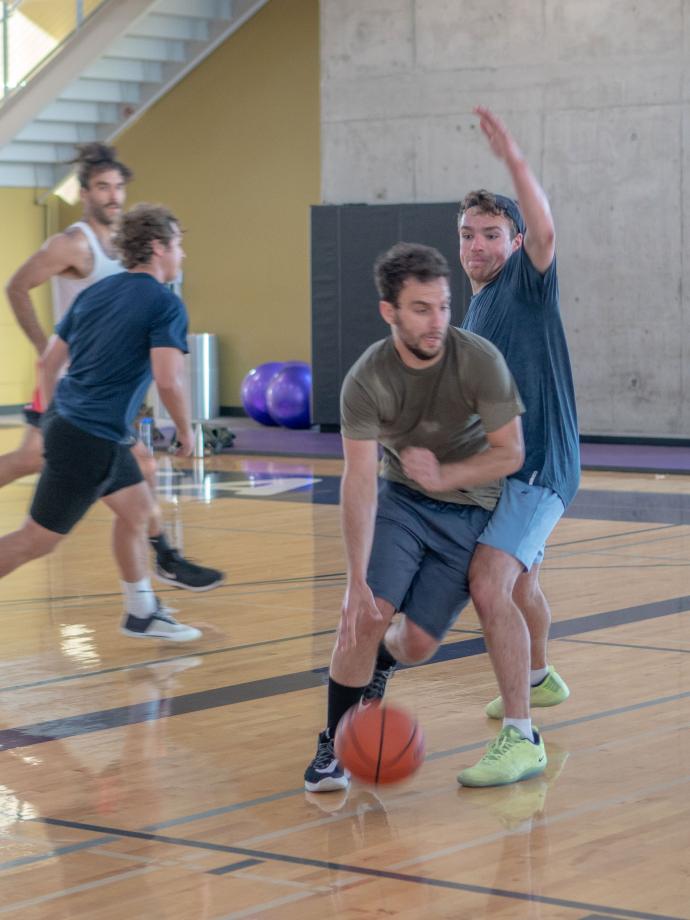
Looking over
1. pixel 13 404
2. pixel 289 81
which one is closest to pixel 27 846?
pixel 289 81

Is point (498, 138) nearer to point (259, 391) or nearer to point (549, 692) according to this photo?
point (549, 692)

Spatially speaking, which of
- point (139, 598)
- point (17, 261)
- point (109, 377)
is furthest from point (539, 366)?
point (17, 261)

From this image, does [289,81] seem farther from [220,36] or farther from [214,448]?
[214,448]

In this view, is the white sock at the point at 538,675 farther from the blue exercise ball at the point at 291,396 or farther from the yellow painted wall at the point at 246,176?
the yellow painted wall at the point at 246,176

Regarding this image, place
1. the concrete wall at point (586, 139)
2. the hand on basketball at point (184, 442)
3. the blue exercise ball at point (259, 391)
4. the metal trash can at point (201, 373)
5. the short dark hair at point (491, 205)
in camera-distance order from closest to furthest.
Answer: the short dark hair at point (491, 205)
the hand on basketball at point (184, 442)
the concrete wall at point (586, 139)
the blue exercise ball at point (259, 391)
the metal trash can at point (201, 373)

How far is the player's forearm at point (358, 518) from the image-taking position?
14.6 feet

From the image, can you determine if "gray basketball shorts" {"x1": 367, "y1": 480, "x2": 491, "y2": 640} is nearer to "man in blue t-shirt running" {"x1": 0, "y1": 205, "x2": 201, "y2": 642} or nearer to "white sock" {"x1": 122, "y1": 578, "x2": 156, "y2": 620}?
"man in blue t-shirt running" {"x1": 0, "y1": 205, "x2": 201, "y2": 642}

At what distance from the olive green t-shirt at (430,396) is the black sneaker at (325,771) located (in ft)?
2.79

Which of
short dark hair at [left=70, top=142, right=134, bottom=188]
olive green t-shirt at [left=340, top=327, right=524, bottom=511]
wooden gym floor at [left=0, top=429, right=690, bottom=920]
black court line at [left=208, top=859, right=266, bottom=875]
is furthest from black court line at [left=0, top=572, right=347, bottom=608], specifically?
black court line at [left=208, top=859, right=266, bottom=875]

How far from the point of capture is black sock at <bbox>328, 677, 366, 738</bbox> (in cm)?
464

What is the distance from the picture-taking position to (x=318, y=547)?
31.5ft

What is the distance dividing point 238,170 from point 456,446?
15.0 metres

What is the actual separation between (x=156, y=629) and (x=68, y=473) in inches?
36.9

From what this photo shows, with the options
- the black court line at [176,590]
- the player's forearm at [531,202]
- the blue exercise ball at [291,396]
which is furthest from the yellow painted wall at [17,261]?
the player's forearm at [531,202]
